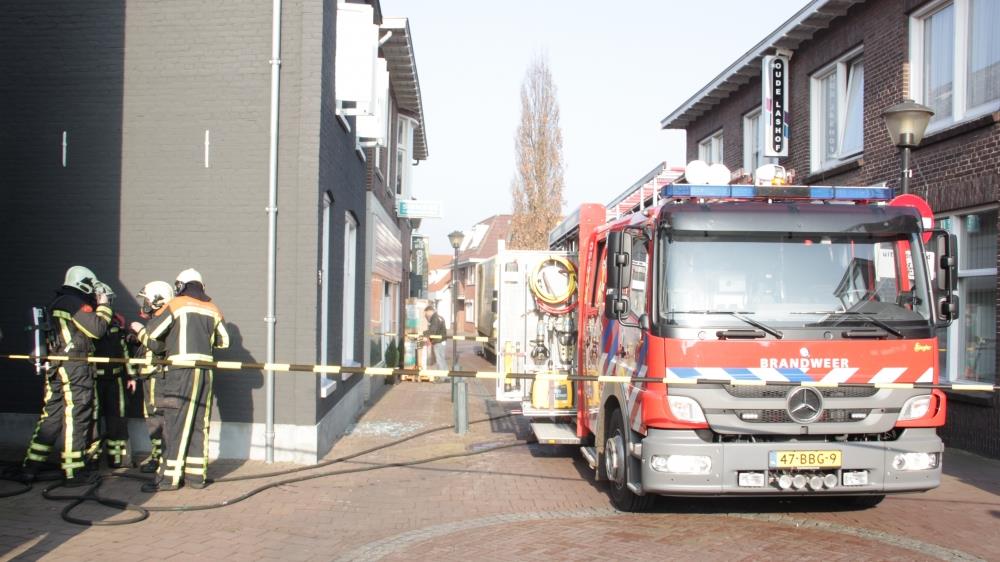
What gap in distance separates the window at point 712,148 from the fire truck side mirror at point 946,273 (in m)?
14.8

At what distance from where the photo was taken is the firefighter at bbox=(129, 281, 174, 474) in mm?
7969

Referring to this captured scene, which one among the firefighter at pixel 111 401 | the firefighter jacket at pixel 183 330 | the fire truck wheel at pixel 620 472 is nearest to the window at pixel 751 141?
the fire truck wheel at pixel 620 472

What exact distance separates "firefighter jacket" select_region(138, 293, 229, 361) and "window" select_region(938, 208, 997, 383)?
359 inches

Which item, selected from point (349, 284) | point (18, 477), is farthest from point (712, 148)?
point (18, 477)

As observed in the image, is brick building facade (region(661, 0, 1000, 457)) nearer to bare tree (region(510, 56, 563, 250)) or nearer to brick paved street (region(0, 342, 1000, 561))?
brick paved street (region(0, 342, 1000, 561))

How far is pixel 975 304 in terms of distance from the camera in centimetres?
1117

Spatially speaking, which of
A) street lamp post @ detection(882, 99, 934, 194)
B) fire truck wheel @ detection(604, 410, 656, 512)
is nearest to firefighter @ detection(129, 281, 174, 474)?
fire truck wheel @ detection(604, 410, 656, 512)

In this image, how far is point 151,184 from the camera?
30.7 feet

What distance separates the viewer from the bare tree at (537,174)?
4328cm

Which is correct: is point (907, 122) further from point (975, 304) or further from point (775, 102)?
point (775, 102)

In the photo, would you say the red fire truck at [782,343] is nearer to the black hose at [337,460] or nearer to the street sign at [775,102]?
the black hose at [337,460]

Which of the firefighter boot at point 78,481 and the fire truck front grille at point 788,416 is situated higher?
the fire truck front grille at point 788,416

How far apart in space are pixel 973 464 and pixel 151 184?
963 centimetres

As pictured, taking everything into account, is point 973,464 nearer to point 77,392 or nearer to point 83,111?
point 77,392
